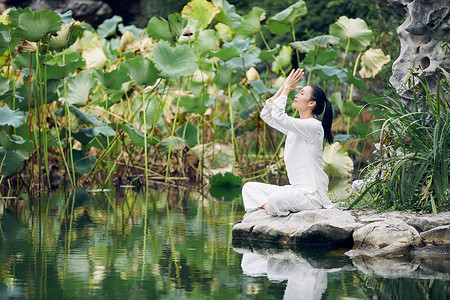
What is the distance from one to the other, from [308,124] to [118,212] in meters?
2.11

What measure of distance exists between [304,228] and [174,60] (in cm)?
410

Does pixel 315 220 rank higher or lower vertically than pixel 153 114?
lower

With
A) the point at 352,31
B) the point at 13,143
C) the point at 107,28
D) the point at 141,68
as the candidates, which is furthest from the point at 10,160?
the point at 107,28

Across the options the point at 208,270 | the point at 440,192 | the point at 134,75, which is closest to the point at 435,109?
the point at 440,192

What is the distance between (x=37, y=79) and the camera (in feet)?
24.6

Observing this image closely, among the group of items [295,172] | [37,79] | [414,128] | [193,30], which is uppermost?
[193,30]

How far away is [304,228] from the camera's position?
183 inches

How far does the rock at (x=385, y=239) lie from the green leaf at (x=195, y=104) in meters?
4.92

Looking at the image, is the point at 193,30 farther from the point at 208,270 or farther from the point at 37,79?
the point at 208,270

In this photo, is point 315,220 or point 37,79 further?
point 37,79

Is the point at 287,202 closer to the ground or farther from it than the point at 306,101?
closer to the ground

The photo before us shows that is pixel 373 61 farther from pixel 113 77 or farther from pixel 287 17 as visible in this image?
pixel 113 77

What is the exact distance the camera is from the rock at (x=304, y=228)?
457 cm

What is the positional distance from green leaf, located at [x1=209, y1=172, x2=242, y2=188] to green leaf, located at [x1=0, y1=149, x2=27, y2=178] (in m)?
2.53
